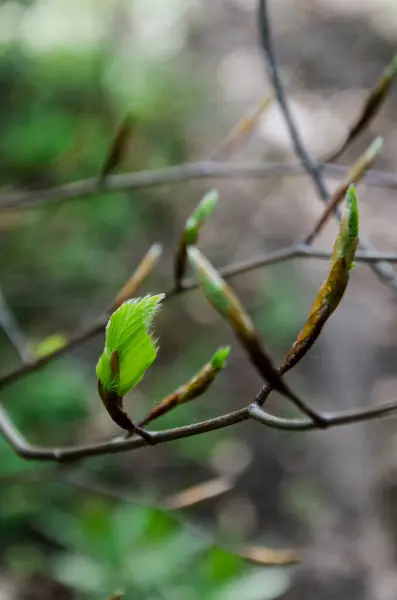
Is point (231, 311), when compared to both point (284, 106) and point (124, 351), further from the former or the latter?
point (284, 106)

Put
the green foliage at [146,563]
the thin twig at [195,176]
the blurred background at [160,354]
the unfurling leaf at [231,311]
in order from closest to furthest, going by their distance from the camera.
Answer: the unfurling leaf at [231,311] < the thin twig at [195,176] < the green foliage at [146,563] < the blurred background at [160,354]

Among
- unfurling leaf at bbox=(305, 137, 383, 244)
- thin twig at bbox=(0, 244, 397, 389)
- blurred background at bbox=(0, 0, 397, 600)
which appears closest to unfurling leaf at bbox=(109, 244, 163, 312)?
thin twig at bbox=(0, 244, 397, 389)

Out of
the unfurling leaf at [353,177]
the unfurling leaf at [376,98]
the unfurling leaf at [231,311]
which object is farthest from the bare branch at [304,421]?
the unfurling leaf at [376,98]

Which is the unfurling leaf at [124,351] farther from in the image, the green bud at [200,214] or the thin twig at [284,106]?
the thin twig at [284,106]

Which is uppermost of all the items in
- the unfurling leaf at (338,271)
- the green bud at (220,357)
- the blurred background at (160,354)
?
the unfurling leaf at (338,271)

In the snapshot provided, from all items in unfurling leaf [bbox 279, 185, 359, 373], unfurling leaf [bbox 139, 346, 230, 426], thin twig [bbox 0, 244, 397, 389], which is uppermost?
unfurling leaf [bbox 279, 185, 359, 373]

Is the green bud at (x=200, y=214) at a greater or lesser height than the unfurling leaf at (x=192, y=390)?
greater

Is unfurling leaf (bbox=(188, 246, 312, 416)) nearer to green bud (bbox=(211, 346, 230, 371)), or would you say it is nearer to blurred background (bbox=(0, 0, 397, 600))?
green bud (bbox=(211, 346, 230, 371))
